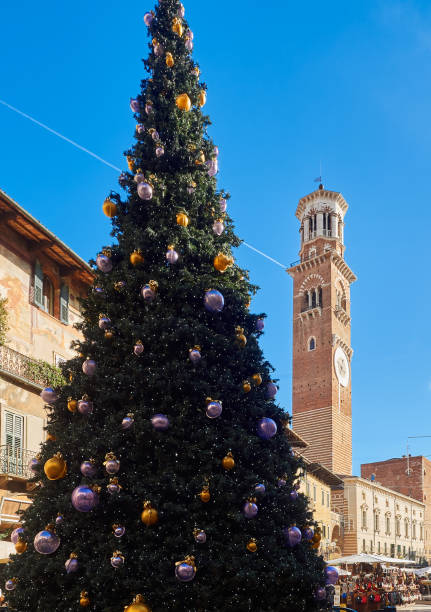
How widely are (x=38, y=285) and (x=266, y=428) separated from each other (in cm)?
1162

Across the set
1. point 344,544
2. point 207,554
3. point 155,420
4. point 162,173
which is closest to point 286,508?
point 207,554

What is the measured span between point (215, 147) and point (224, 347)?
3.37 metres

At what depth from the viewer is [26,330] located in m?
16.4

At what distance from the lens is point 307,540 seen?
22.8ft

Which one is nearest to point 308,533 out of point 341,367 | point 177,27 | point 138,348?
point 138,348

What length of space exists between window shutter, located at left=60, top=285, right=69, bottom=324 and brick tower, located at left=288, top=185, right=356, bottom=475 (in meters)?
34.2

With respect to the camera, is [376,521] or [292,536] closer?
[292,536]

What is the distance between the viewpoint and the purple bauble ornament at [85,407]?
22.2 feet

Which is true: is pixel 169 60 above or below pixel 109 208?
above

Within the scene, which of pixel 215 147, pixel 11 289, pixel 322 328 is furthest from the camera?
pixel 322 328

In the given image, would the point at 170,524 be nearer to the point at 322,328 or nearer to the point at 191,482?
the point at 191,482

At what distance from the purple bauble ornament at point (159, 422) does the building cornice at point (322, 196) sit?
179ft

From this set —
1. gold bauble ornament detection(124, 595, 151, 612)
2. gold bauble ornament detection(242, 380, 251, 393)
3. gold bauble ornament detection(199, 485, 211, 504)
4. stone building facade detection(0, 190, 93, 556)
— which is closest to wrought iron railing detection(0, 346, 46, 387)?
stone building facade detection(0, 190, 93, 556)

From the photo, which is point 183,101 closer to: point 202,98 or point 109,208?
point 202,98
